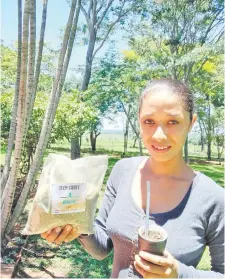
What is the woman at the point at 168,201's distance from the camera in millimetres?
1204

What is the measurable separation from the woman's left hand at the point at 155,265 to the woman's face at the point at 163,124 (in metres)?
0.44

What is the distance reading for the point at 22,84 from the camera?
129 inches

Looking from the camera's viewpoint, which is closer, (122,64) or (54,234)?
(54,234)

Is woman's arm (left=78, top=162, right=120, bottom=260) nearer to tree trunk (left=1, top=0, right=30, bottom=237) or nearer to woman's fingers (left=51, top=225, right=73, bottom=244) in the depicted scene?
woman's fingers (left=51, top=225, right=73, bottom=244)

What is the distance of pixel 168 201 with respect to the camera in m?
1.29

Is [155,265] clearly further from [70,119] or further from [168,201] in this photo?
[70,119]

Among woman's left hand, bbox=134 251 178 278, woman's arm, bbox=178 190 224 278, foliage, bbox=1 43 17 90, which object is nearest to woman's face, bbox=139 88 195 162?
woman's arm, bbox=178 190 224 278

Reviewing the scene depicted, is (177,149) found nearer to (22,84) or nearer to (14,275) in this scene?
(22,84)

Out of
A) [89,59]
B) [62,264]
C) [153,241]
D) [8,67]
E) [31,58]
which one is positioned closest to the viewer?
[153,241]

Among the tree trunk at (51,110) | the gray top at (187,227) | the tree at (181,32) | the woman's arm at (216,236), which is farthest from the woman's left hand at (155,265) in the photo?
the tree at (181,32)

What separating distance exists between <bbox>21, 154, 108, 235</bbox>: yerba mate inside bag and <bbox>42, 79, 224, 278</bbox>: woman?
0.05 m

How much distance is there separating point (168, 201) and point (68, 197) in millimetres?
411

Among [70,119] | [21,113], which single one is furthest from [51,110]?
[70,119]

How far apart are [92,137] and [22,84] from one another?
22.8 meters
